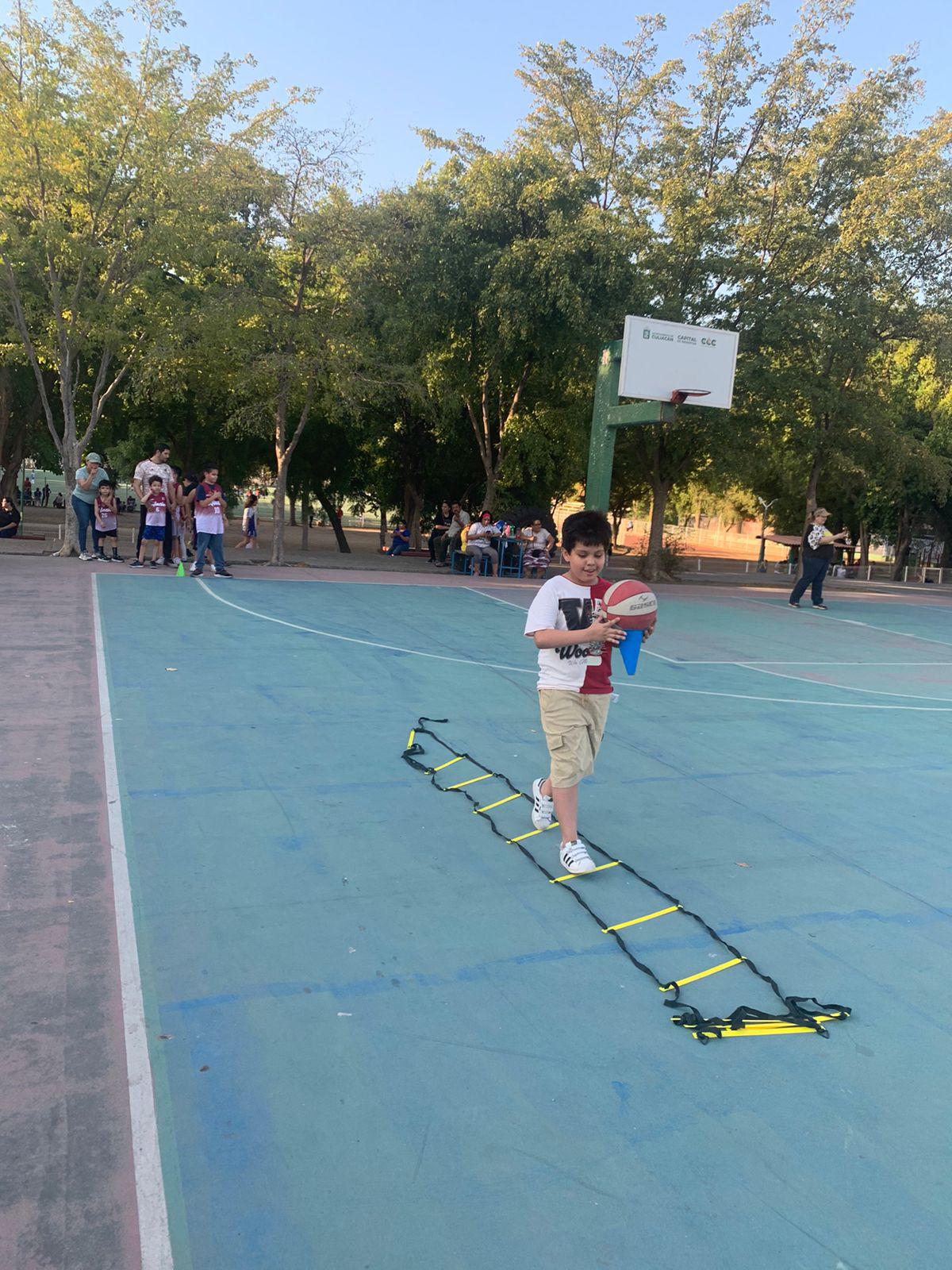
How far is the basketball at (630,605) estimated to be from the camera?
4.71 meters

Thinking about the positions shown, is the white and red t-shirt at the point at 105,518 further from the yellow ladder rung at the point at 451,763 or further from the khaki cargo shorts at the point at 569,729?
the khaki cargo shorts at the point at 569,729

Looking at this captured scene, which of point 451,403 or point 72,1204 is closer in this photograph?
point 72,1204

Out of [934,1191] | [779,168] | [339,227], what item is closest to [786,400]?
[779,168]

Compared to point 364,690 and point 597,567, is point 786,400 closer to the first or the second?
point 364,690

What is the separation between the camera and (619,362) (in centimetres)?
1958

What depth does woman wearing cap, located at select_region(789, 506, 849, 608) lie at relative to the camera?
1808 centimetres

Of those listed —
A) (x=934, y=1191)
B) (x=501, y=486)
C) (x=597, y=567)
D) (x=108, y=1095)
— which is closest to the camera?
(x=934, y=1191)

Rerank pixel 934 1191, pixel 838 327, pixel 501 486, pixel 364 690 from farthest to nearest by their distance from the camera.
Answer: pixel 501 486 < pixel 838 327 < pixel 364 690 < pixel 934 1191

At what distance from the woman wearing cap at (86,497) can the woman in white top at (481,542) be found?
794 cm

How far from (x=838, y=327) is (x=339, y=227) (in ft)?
38.2

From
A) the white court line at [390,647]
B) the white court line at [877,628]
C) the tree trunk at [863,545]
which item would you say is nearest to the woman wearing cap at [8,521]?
the white court line at [390,647]

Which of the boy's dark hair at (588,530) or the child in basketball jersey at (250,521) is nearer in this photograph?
the boy's dark hair at (588,530)

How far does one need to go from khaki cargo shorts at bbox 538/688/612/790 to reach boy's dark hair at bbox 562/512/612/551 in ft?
2.47

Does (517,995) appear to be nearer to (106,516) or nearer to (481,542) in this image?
(106,516)
